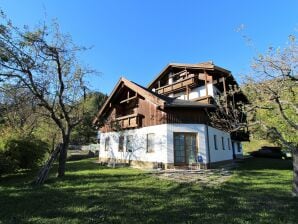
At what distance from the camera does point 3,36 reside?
32.1 ft

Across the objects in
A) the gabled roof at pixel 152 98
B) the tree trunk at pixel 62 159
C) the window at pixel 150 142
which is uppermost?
the gabled roof at pixel 152 98

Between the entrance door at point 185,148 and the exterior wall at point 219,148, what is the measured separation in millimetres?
1493

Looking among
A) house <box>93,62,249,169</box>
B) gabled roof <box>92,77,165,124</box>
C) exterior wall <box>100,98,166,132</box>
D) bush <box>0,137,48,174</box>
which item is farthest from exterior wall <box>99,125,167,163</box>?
bush <box>0,137,48,174</box>

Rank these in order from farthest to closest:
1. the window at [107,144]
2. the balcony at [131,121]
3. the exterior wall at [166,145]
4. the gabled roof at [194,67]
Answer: the window at [107,144] → the gabled roof at [194,67] → the balcony at [131,121] → the exterior wall at [166,145]

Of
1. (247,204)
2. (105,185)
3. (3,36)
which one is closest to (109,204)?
(105,185)

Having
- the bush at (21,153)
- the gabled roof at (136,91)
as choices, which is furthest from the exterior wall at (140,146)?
the bush at (21,153)

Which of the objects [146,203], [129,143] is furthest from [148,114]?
[146,203]

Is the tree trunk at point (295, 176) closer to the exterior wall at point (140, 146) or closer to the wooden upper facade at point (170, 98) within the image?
the wooden upper facade at point (170, 98)

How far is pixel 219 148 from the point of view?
18.4 metres

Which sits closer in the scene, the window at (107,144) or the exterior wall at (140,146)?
the exterior wall at (140,146)

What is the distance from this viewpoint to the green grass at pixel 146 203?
589cm

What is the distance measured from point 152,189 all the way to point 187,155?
7067 millimetres

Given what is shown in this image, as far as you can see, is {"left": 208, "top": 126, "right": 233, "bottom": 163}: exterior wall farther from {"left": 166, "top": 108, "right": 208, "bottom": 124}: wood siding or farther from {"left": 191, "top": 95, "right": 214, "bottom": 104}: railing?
{"left": 191, "top": 95, "right": 214, "bottom": 104}: railing

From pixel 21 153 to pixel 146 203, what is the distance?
10000 millimetres
